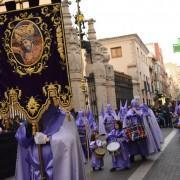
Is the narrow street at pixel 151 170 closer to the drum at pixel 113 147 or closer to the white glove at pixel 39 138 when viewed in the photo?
the drum at pixel 113 147

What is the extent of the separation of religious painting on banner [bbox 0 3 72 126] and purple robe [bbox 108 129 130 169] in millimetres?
6908

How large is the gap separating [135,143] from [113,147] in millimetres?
1143

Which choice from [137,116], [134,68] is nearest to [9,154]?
[137,116]

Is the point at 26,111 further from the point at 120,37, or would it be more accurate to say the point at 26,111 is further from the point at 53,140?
the point at 120,37

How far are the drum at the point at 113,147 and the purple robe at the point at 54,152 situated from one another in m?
6.39

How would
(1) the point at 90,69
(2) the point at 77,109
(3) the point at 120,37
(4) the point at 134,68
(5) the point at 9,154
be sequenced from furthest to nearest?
(3) the point at 120,37, (4) the point at 134,68, (1) the point at 90,69, (2) the point at 77,109, (5) the point at 9,154

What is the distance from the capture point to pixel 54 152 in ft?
21.0

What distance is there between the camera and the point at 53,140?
6430 millimetres

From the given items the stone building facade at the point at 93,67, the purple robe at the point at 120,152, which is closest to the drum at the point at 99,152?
the purple robe at the point at 120,152

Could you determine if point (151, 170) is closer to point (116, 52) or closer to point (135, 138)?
point (135, 138)

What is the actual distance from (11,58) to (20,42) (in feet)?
0.84

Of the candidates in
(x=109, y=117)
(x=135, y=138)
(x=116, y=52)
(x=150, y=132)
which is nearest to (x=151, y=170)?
(x=135, y=138)

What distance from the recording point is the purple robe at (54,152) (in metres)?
6.41

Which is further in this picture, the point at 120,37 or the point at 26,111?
the point at 120,37
